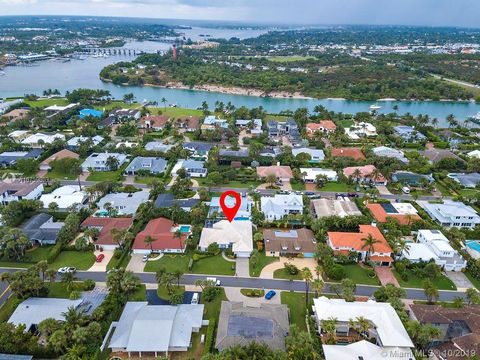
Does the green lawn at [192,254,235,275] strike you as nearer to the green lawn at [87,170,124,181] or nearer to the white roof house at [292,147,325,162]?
the green lawn at [87,170,124,181]

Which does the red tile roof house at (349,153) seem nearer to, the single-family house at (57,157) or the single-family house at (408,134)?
the single-family house at (408,134)

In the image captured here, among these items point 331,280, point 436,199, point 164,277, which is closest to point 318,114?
point 436,199

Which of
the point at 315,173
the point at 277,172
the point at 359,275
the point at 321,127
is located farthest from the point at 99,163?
the point at 321,127

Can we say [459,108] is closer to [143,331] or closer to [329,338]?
[329,338]

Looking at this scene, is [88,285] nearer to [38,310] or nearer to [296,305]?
[38,310]

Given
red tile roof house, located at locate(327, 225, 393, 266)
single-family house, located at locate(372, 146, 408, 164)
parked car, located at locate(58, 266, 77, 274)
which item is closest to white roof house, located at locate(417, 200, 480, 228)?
red tile roof house, located at locate(327, 225, 393, 266)

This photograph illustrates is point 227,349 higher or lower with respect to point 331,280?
higher
